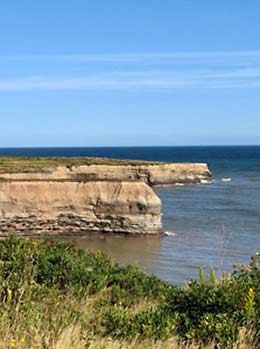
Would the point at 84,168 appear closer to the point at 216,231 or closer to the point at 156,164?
the point at 156,164

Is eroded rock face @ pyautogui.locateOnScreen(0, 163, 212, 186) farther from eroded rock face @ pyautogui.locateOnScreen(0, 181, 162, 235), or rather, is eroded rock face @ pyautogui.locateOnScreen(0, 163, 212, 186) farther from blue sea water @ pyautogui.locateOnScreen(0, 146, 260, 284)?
eroded rock face @ pyautogui.locateOnScreen(0, 181, 162, 235)

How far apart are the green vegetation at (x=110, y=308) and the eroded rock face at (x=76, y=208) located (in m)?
29.2

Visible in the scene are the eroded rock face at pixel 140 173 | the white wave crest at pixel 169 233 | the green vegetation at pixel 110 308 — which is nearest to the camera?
the green vegetation at pixel 110 308

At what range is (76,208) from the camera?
39.8 metres

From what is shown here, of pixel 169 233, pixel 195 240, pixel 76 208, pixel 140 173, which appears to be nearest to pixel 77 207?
pixel 76 208

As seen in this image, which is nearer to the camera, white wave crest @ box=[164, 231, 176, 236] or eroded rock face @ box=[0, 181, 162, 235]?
white wave crest @ box=[164, 231, 176, 236]

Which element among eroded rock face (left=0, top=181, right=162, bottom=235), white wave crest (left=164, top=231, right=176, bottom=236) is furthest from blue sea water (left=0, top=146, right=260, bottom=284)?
eroded rock face (left=0, top=181, right=162, bottom=235)

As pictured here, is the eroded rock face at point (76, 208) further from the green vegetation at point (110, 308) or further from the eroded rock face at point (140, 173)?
the green vegetation at point (110, 308)

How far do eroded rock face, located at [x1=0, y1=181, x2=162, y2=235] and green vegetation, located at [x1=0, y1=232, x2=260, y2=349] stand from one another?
95.7 ft

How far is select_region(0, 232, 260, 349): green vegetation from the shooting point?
5727 millimetres

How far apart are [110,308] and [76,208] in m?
32.5

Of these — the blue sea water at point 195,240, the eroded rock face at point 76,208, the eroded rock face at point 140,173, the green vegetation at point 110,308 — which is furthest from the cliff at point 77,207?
the green vegetation at point 110,308

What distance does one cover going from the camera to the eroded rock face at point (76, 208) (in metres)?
38.3

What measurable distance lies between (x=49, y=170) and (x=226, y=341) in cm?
5265
